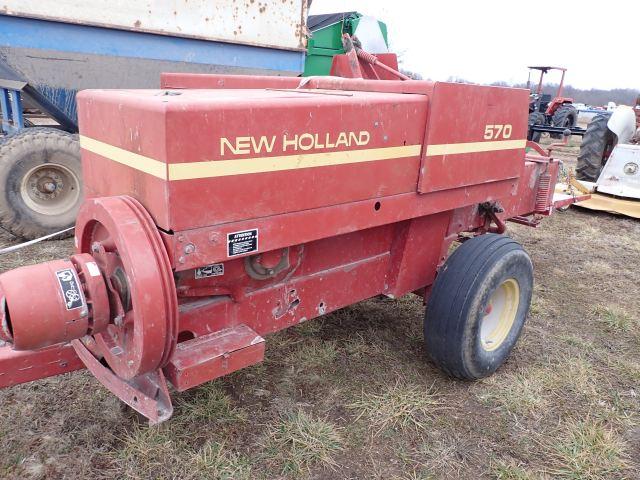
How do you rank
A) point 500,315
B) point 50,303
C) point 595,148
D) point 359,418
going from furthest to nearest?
point 595,148
point 500,315
point 359,418
point 50,303

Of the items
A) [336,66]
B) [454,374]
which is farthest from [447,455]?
[336,66]

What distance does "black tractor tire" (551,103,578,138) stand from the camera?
47.2 ft

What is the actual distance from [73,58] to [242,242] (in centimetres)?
367

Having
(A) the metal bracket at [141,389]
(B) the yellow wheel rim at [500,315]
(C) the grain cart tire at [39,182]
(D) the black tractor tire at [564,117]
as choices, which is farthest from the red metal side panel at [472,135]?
(D) the black tractor tire at [564,117]

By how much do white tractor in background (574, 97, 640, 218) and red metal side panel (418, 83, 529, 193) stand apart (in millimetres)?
3761

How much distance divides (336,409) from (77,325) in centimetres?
127

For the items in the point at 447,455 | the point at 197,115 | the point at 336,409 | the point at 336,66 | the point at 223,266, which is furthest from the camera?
the point at 336,66

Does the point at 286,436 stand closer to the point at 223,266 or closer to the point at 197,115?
the point at 223,266

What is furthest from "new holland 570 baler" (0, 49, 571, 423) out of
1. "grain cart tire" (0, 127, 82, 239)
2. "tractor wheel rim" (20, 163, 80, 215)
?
"tractor wheel rim" (20, 163, 80, 215)

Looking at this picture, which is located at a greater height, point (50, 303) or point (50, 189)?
point (50, 303)

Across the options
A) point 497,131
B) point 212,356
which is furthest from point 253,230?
point 497,131

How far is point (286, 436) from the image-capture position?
7.25 ft

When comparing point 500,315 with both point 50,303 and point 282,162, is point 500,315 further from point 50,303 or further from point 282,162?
point 50,303

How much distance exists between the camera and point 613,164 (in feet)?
21.1
